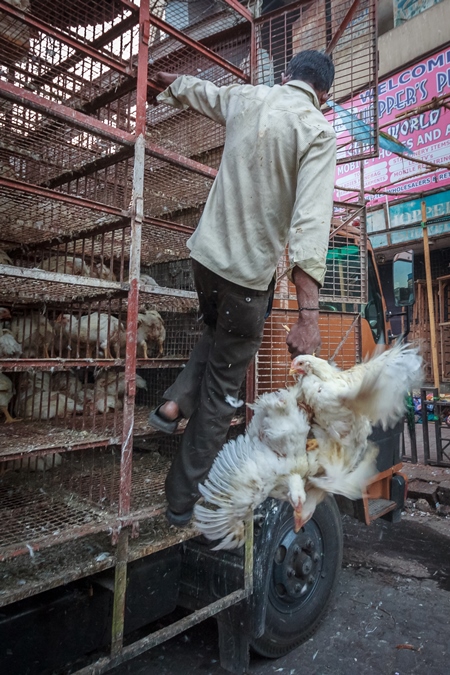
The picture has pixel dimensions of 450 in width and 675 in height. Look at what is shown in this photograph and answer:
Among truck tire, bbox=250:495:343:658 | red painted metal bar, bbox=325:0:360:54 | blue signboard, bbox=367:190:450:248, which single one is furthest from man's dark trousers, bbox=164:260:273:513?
blue signboard, bbox=367:190:450:248

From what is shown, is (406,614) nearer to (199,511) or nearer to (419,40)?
(199,511)

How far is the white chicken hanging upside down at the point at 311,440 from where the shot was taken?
184cm

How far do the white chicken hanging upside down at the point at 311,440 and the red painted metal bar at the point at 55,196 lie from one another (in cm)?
120

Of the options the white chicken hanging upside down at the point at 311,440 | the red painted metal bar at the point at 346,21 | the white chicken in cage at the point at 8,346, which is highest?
the red painted metal bar at the point at 346,21

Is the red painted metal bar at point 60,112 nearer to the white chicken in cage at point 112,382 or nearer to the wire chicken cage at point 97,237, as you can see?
the wire chicken cage at point 97,237

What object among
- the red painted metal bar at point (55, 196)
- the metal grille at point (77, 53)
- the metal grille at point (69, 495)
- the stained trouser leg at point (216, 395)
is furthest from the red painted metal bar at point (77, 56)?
the metal grille at point (69, 495)

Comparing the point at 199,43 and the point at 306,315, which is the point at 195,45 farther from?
the point at 306,315

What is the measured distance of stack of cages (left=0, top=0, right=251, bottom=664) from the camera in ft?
6.95

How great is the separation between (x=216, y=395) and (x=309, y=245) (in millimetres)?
896

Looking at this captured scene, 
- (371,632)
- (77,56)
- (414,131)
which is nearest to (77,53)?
(77,56)

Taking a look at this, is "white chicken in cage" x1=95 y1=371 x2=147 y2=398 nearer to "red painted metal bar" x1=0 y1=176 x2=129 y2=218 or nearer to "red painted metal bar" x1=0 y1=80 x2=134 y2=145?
"red painted metal bar" x1=0 y1=176 x2=129 y2=218

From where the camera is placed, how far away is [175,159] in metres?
2.58

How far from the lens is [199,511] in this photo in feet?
7.16

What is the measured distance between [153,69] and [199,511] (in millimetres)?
3040
